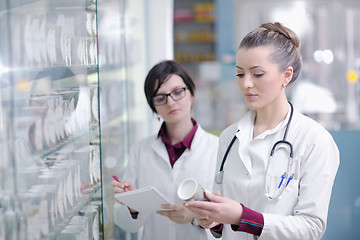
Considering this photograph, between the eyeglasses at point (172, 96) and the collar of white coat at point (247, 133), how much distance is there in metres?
0.41

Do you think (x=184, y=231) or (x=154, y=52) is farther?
(x=154, y=52)

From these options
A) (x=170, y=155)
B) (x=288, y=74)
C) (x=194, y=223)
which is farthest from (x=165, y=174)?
(x=288, y=74)

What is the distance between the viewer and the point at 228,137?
72.9 inches

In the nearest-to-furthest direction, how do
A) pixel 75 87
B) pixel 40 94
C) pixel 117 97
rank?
pixel 40 94 < pixel 75 87 < pixel 117 97

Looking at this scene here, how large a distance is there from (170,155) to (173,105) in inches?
10.9

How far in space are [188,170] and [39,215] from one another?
972mm

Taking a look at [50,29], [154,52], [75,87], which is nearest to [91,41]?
[75,87]

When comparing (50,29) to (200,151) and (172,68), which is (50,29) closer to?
(172,68)

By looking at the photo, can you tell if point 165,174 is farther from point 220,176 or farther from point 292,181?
point 292,181

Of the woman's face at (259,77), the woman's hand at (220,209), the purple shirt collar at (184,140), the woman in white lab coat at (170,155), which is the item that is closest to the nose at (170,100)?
the woman in white lab coat at (170,155)

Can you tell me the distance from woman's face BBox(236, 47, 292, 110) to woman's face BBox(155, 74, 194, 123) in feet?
1.71

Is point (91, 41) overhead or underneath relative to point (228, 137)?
overhead

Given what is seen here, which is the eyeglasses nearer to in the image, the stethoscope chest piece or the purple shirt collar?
the purple shirt collar

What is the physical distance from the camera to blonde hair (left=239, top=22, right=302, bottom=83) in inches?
62.4
